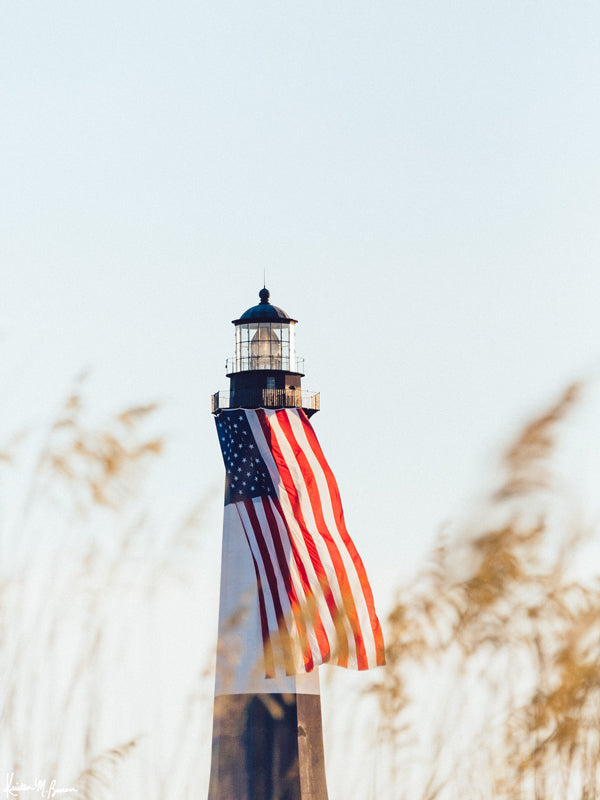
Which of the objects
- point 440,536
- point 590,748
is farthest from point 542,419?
point 590,748

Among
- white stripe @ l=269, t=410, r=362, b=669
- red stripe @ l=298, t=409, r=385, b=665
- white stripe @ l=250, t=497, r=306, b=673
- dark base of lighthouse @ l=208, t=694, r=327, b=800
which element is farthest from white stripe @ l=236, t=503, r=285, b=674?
red stripe @ l=298, t=409, r=385, b=665

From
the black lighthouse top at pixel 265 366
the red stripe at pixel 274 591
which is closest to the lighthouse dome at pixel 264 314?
the black lighthouse top at pixel 265 366

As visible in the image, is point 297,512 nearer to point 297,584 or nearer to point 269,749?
point 297,584

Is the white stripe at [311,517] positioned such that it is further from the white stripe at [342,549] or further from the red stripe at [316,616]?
the red stripe at [316,616]

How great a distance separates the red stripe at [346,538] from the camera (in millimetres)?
66125

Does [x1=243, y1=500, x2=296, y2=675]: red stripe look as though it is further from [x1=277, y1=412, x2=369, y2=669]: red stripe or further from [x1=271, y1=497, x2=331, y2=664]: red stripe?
[x1=277, y1=412, x2=369, y2=669]: red stripe

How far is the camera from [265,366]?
78625 mm

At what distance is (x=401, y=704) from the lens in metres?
22.4

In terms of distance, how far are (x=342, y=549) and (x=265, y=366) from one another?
12.7 meters

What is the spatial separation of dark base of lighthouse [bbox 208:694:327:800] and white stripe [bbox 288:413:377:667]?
8.51 metres

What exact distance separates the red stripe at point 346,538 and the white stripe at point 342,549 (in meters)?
0.11

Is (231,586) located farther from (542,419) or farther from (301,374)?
(542,419)

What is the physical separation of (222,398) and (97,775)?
55865mm

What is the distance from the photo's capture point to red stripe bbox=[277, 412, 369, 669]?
6475cm
